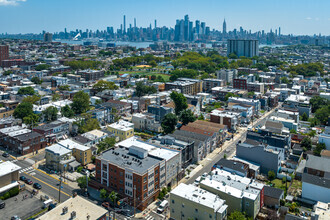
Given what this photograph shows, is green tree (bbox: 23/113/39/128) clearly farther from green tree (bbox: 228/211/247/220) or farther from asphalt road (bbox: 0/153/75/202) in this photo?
green tree (bbox: 228/211/247/220)

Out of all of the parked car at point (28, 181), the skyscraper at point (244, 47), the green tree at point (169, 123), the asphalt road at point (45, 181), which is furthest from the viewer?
the skyscraper at point (244, 47)

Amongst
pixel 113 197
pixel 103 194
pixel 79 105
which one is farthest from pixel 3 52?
pixel 113 197

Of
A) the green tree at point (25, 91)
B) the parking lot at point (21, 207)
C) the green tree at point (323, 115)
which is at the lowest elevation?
the parking lot at point (21, 207)

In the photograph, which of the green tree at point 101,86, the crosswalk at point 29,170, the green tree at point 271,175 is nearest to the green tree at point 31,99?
the green tree at point 101,86

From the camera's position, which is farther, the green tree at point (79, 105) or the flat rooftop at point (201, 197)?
the green tree at point (79, 105)

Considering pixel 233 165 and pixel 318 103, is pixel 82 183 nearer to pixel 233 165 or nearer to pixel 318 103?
pixel 233 165

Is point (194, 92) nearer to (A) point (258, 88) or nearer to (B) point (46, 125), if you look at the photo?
(A) point (258, 88)

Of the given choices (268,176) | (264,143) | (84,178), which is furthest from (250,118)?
(84,178)

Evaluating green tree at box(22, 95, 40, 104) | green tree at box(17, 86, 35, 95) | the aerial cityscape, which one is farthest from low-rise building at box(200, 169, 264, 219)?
green tree at box(17, 86, 35, 95)

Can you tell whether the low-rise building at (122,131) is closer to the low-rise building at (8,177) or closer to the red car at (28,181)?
the red car at (28,181)
